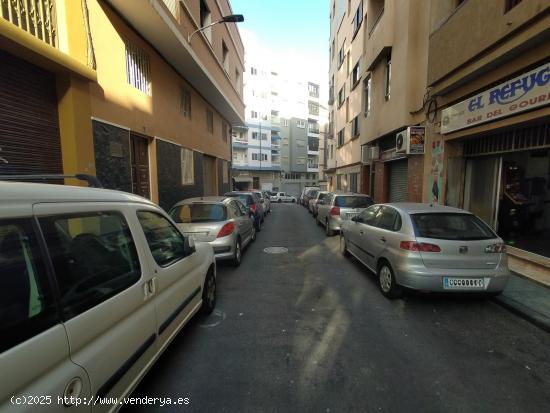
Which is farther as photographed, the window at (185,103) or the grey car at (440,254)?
the window at (185,103)

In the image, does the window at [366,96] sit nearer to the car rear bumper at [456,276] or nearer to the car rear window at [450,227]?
the car rear window at [450,227]

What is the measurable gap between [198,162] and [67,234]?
38.5ft

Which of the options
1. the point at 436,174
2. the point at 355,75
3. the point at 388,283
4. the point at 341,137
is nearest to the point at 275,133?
the point at 341,137

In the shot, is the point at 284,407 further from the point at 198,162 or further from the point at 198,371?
the point at 198,162

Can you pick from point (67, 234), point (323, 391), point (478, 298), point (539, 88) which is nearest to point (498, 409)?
point (323, 391)

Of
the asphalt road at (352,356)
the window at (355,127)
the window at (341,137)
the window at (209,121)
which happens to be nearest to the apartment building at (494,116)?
the asphalt road at (352,356)

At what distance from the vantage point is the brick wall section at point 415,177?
29.0ft

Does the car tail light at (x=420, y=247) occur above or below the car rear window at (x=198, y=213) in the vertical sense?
below

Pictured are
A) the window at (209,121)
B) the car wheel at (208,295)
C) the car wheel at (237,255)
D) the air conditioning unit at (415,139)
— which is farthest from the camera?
the window at (209,121)

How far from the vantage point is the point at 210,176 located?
15.9 meters

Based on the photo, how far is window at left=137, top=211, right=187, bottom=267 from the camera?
8.68 ft

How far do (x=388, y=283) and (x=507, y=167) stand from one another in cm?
512

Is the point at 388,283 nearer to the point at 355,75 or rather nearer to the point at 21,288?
the point at 21,288

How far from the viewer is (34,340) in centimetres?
134
